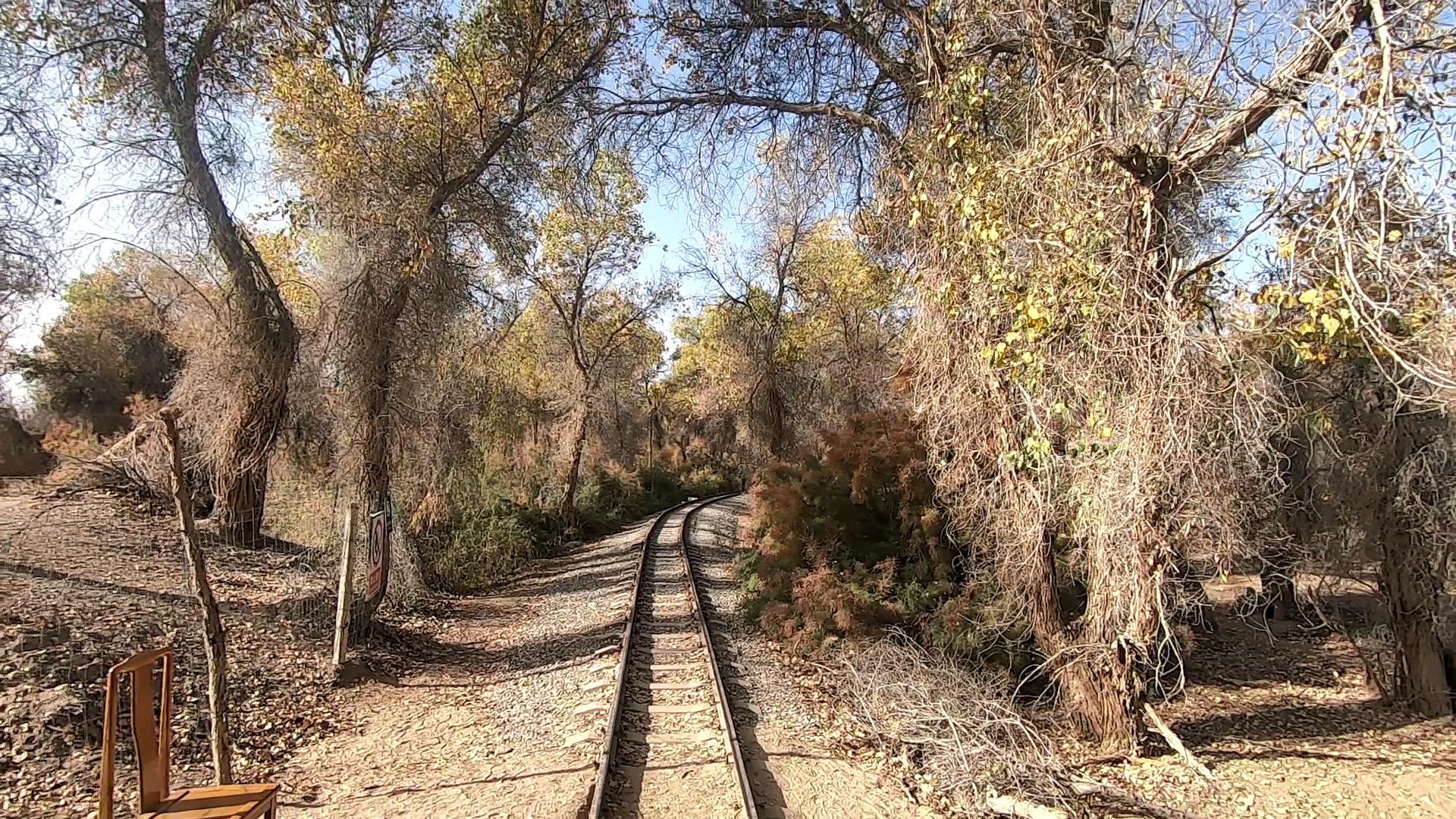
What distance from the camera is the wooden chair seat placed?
370 centimetres

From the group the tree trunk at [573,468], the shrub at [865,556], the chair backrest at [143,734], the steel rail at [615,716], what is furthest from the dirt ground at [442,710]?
the tree trunk at [573,468]

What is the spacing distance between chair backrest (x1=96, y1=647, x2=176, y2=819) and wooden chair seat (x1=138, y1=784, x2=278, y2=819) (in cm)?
8

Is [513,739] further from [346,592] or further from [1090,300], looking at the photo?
[1090,300]

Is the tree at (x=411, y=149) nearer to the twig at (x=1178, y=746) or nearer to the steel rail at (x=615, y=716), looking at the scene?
the steel rail at (x=615, y=716)

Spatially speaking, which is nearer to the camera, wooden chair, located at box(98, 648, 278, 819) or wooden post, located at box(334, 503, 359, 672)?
wooden chair, located at box(98, 648, 278, 819)

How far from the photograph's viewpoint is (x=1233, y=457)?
5.74 meters

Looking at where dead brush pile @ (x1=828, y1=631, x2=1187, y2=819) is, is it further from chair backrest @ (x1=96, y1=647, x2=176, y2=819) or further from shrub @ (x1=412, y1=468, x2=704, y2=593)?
shrub @ (x1=412, y1=468, x2=704, y2=593)

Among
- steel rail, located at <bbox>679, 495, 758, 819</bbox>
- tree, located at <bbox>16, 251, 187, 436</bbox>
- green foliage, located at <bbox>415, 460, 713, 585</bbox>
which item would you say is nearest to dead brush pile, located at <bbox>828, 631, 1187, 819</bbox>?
steel rail, located at <bbox>679, 495, 758, 819</bbox>

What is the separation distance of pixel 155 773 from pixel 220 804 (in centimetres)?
35

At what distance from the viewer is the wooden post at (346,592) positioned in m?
8.43

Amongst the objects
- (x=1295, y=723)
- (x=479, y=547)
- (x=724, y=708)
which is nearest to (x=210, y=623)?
(x=724, y=708)

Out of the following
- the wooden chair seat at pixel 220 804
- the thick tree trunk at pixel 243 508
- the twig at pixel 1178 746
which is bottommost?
the twig at pixel 1178 746

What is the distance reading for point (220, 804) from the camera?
3.86 metres

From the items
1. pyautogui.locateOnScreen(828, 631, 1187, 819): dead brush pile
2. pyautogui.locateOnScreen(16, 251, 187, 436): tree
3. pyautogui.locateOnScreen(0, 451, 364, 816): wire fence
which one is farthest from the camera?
pyautogui.locateOnScreen(16, 251, 187, 436): tree
